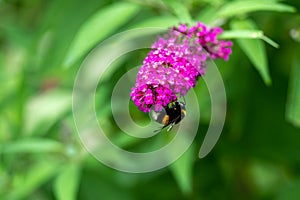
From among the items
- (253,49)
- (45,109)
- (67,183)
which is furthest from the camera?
(45,109)

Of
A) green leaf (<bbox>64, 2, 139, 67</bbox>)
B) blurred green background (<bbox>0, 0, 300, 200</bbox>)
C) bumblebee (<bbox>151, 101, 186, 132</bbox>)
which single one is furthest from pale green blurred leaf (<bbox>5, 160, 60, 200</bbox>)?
bumblebee (<bbox>151, 101, 186, 132</bbox>)

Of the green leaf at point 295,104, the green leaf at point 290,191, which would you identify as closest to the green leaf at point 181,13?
the green leaf at point 295,104

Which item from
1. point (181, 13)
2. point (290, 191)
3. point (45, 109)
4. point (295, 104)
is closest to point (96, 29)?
point (181, 13)

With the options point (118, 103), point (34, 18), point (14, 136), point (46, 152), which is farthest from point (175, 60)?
point (34, 18)

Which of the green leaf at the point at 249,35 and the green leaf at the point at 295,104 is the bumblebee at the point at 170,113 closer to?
the green leaf at the point at 249,35

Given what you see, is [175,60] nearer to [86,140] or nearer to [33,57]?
[86,140]

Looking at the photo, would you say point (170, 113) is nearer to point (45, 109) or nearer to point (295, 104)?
point (295, 104)

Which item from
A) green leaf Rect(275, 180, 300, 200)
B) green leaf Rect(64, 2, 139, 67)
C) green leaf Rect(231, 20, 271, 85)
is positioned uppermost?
green leaf Rect(64, 2, 139, 67)

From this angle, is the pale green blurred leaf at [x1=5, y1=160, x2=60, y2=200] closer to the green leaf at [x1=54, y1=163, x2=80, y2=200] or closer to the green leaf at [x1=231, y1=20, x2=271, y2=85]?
the green leaf at [x1=54, y1=163, x2=80, y2=200]
